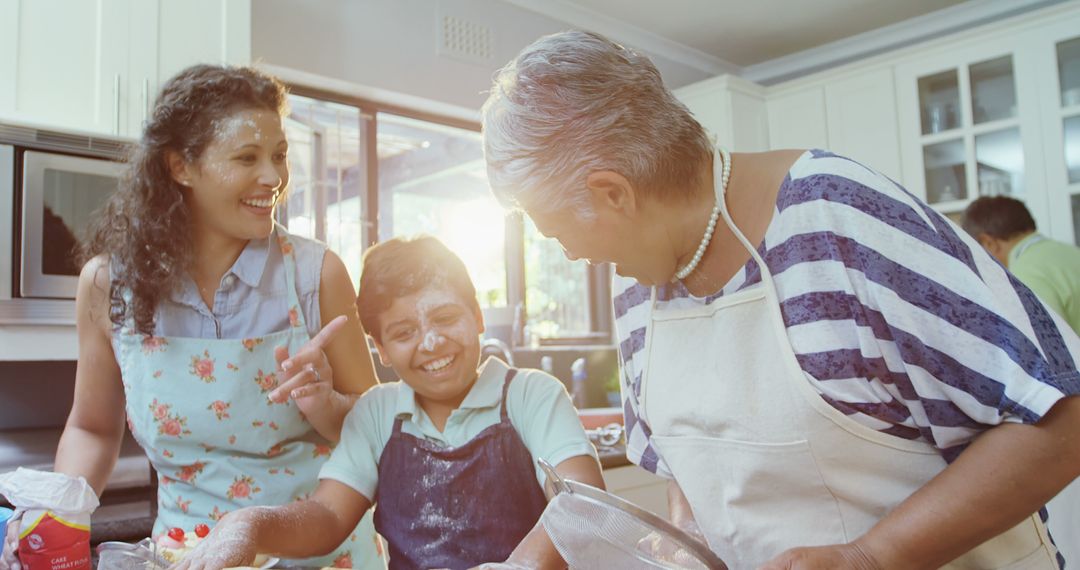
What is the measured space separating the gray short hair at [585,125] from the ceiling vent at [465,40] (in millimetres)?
2708

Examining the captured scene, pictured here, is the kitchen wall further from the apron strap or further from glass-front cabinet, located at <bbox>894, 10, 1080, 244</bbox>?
the apron strap

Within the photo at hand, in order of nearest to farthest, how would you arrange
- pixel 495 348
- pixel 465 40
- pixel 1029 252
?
pixel 495 348, pixel 1029 252, pixel 465 40

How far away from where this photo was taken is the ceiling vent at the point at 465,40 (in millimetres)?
3471

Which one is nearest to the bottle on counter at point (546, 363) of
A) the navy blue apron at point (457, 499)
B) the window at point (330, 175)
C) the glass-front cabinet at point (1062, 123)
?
the window at point (330, 175)

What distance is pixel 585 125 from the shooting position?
85 cm

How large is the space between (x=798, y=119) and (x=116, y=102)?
127 inches

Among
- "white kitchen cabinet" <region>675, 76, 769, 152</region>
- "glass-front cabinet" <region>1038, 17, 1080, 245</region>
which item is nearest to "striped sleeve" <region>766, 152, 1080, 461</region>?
"glass-front cabinet" <region>1038, 17, 1080, 245</region>

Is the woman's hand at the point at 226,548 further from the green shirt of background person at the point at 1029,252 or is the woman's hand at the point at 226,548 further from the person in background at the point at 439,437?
the green shirt of background person at the point at 1029,252

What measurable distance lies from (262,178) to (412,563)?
0.61 m

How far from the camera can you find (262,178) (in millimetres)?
1249

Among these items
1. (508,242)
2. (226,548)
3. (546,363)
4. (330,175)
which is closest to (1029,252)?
(546,363)

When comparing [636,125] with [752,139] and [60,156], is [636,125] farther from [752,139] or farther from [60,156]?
[752,139]

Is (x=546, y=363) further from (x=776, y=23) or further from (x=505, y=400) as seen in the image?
(x=776, y=23)

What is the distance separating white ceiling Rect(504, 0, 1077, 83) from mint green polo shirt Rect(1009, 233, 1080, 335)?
1.60 m
